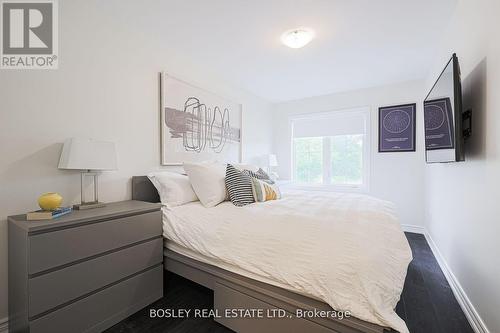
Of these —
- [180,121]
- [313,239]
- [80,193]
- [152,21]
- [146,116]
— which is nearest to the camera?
[313,239]

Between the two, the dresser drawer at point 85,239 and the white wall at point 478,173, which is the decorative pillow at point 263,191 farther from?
the white wall at point 478,173

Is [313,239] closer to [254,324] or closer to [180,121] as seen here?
[254,324]

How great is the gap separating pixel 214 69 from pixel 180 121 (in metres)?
0.99

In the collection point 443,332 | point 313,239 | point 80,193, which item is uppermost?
point 80,193

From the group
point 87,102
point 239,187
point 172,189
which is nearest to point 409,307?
point 239,187

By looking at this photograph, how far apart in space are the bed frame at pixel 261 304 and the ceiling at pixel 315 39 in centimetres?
210

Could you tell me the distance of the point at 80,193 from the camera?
5.87ft

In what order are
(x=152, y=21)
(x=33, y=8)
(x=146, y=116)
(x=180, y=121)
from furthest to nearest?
(x=180, y=121), (x=146, y=116), (x=152, y=21), (x=33, y=8)

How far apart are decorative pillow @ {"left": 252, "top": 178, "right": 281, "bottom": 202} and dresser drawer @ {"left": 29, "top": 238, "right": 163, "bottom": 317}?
3.19 feet

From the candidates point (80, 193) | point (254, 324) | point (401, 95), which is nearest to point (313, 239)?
point (254, 324)

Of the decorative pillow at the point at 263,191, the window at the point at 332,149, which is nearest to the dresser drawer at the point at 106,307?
the decorative pillow at the point at 263,191

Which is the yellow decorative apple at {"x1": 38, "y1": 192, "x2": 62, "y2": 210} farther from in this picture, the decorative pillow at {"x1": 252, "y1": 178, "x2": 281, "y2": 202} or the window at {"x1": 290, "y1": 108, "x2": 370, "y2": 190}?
the window at {"x1": 290, "y1": 108, "x2": 370, "y2": 190}

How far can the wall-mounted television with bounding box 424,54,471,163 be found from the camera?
1.50 metres
